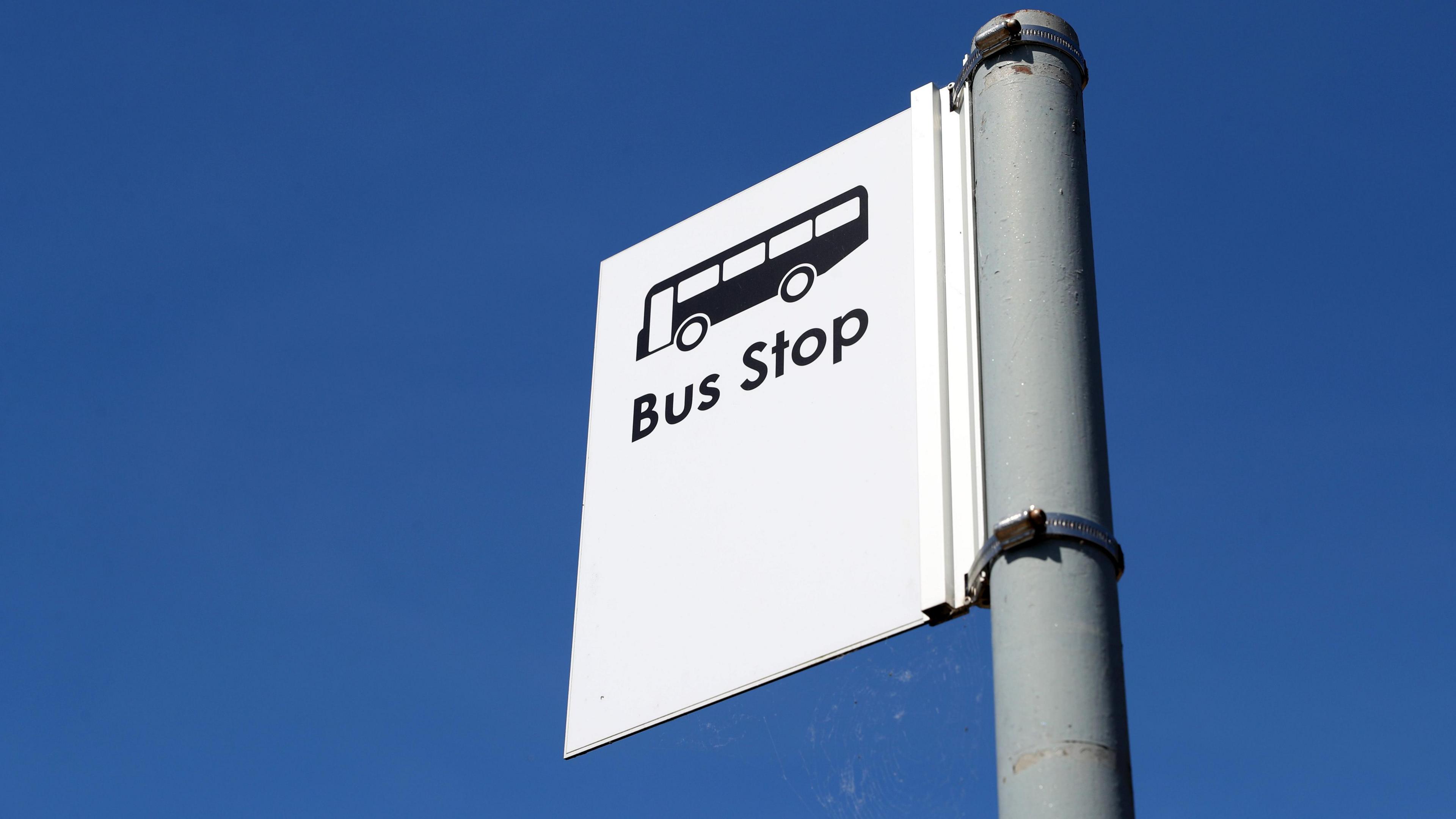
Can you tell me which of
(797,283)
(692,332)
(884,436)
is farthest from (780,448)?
(692,332)

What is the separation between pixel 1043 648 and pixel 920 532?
47 cm

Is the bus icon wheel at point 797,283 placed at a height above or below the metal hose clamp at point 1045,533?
above

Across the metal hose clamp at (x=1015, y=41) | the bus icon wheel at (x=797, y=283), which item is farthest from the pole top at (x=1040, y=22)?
the bus icon wheel at (x=797, y=283)

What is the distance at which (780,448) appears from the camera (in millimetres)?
2594

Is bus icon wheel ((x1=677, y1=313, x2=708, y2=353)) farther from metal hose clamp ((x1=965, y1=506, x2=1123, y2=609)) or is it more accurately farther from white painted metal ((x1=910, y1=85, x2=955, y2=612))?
metal hose clamp ((x1=965, y1=506, x2=1123, y2=609))

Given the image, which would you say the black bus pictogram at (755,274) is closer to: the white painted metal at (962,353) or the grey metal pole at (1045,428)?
the white painted metal at (962,353)

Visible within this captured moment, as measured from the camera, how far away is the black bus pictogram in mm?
2781

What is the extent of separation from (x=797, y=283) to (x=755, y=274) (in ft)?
0.60

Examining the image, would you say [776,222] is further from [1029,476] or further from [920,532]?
[1029,476]

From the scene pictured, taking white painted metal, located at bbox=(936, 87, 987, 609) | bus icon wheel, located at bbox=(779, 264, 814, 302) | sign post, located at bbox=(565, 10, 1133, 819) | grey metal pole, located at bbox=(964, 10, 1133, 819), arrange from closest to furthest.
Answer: grey metal pole, located at bbox=(964, 10, 1133, 819), sign post, located at bbox=(565, 10, 1133, 819), white painted metal, located at bbox=(936, 87, 987, 609), bus icon wheel, located at bbox=(779, 264, 814, 302)

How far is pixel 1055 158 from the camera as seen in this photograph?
7.16 ft

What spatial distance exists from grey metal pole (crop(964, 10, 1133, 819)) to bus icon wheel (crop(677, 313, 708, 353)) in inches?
29.6

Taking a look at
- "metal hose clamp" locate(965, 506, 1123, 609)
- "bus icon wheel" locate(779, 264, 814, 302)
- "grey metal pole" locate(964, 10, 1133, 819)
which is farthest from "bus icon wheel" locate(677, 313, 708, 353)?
"metal hose clamp" locate(965, 506, 1123, 609)

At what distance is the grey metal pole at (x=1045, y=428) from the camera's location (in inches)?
67.2
